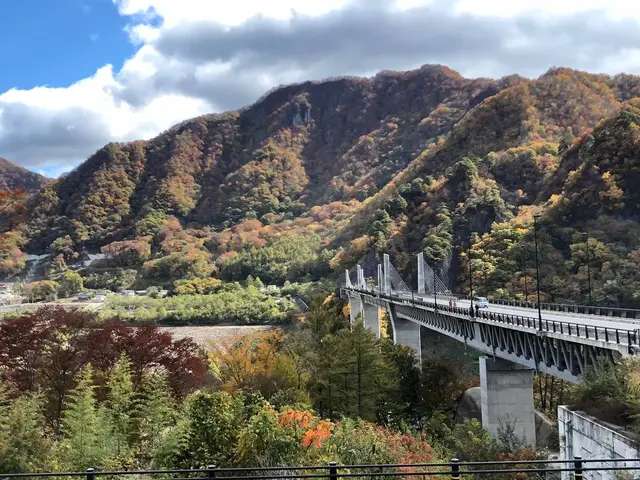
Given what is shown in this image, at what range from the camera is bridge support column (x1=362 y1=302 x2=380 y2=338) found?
210ft

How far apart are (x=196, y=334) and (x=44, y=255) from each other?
11189 centimetres

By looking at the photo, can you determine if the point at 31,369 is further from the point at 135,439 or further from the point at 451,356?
the point at 451,356

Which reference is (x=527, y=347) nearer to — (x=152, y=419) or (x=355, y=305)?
(x=152, y=419)

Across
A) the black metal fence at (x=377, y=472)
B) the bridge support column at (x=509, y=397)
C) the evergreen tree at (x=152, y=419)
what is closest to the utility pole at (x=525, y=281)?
the bridge support column at (x=509, y=397)

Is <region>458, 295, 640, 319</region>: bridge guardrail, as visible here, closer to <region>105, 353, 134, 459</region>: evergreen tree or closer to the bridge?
the bridge

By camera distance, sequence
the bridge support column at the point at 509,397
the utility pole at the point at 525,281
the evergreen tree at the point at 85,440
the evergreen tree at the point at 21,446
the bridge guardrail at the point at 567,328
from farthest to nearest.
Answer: the utility pole at the point at 525,281 < the bridge support column at the point at 509,397 < the bridge guardrail at the point at 567,328 < the evergreen tree at the point at 85,440 < the evergreen tree at the point at 21,446

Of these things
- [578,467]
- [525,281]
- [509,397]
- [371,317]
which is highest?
[525,281]

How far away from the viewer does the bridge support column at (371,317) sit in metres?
63.9

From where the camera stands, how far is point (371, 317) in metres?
66.9

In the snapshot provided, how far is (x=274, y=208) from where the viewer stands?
639 ft

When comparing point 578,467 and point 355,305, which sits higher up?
point 355,305

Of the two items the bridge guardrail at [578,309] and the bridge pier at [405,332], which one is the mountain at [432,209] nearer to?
the bridge pier at [405,332]

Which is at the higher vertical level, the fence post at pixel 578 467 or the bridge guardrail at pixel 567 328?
the bridge guardrail at pixel 567 328

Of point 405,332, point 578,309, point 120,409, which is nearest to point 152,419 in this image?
point 120,409
